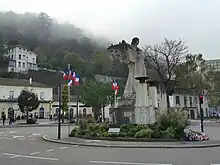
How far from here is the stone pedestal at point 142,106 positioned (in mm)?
20953

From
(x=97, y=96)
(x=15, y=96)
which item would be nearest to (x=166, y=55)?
(x=97, y=96)

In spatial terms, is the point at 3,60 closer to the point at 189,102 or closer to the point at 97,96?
the point at 97,96

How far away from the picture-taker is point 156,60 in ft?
157

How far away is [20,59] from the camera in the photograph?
4717 inches

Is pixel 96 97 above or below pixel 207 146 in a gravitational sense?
above

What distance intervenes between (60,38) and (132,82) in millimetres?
149647

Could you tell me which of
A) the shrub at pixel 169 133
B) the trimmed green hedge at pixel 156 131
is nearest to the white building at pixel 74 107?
the trimmed green hedge at pixel 156 131

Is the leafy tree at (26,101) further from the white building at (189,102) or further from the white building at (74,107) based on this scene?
the white building at (189,102)

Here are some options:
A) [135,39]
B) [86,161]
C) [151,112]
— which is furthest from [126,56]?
[86,161]

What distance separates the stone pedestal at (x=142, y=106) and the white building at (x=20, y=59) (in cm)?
10172

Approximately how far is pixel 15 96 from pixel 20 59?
48.6 meters

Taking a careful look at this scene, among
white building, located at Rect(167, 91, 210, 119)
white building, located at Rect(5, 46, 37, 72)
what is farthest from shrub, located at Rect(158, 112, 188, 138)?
white building, located at Rect(5, 46, 37, 72)

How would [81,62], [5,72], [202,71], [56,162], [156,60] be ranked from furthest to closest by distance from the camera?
[81,62] < [5,72] < [202,71] < [156,60] < [56,162]

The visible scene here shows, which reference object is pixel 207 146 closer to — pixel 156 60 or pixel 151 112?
pixel 151 112
